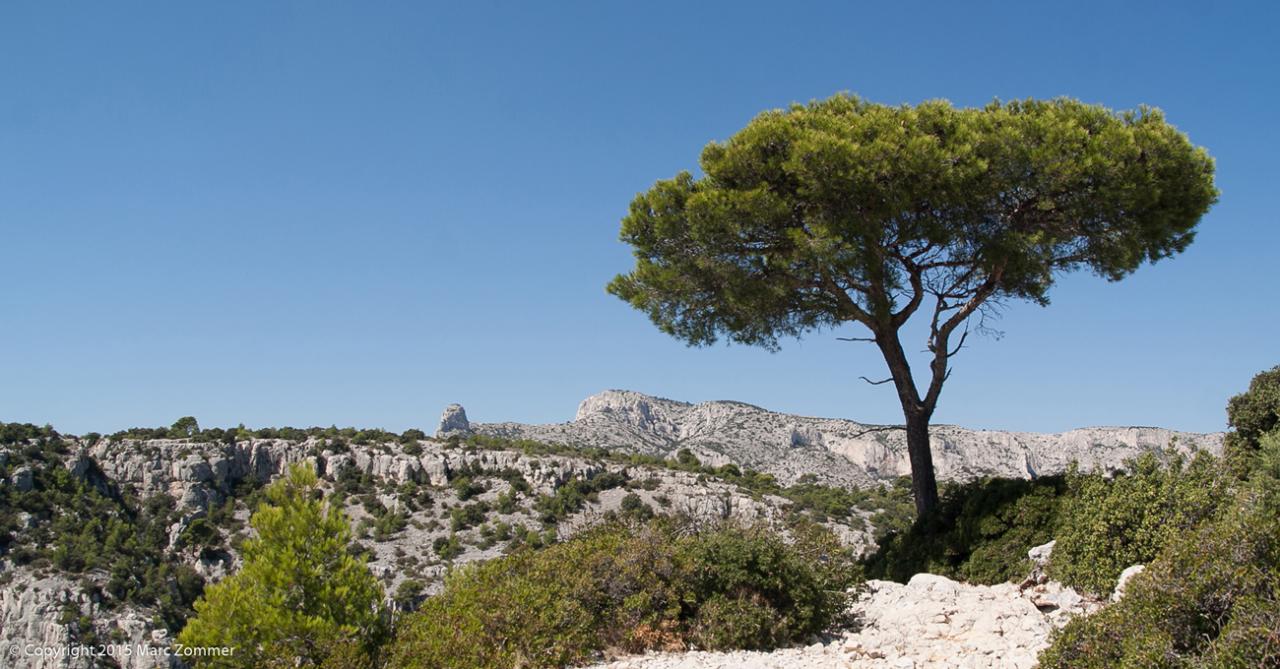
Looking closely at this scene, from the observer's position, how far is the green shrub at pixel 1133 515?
22.2ft

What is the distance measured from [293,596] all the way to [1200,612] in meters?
6.80

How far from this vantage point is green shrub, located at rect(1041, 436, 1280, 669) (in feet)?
12.2

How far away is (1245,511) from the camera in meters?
4.59

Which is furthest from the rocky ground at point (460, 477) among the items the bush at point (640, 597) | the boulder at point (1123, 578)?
the boulder at point (1123, 578)

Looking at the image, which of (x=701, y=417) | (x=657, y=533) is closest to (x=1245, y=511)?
(x=657, y=533)

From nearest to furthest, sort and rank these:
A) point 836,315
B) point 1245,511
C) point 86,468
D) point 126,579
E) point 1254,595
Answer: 1. point 1254,595
2. point 1245,511
3. point 836,315
4. point 126,579
5. point 86,468

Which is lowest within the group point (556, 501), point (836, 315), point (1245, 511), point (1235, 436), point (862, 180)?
point (556, 501)

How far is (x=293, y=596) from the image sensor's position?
6.90m

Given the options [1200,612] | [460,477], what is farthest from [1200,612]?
[460,477]

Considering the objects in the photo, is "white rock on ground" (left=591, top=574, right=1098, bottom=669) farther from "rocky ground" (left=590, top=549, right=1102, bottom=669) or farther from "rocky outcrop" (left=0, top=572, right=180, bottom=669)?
"rocky outcrop" (left=0, top=572, right=180, bottom=669)

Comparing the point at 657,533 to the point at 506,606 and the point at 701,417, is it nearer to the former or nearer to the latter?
the point at 506,606

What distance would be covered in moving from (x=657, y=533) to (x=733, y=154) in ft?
21.7

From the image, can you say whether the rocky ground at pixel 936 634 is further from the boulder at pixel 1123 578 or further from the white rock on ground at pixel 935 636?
the boulder at pixel 1123 578

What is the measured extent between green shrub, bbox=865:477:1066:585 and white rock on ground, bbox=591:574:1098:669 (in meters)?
0.77
